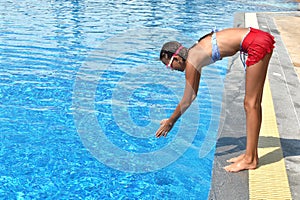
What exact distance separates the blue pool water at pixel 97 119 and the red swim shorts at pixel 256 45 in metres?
1.51

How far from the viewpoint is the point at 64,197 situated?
4117 millimetres

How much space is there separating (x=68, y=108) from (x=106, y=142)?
145 cm

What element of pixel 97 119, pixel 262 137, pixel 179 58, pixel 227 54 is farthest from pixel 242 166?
pixel 97 119

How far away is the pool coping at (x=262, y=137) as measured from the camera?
3663 millimetres

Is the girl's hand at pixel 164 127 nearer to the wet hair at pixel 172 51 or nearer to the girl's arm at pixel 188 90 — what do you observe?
the girl's arm at pixel 188 90

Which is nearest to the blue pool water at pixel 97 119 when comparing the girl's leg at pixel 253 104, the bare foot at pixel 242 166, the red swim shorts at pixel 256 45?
the bare foot at pixel 242 166

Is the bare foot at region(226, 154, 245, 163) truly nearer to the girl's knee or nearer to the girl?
the girl

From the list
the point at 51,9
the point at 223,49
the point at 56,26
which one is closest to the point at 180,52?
the point at 223,49

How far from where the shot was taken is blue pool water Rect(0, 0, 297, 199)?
439 cm

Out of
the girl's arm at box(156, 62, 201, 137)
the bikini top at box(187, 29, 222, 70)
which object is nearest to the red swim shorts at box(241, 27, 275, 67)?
the bikini top at box(187, 29, 222, 70)

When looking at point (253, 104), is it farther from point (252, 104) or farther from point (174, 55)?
point (174, 55)

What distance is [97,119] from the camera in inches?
243

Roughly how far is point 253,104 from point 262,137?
1.08 m

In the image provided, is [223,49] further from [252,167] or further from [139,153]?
[139,153]
